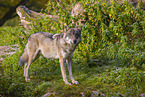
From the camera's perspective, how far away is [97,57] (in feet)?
23.0

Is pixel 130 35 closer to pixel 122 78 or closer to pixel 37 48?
pixel 122 78

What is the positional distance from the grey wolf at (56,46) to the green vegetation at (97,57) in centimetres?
58

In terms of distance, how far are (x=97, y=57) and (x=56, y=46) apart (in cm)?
248

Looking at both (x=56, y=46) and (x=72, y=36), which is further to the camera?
(x=56, y=46)

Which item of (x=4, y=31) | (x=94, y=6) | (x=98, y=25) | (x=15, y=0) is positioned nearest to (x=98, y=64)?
(x=98, y=25)

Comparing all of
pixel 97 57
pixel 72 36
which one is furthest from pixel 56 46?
pixel 97 57

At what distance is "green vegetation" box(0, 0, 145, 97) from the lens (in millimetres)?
4816

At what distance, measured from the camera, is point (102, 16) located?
24.1 ft

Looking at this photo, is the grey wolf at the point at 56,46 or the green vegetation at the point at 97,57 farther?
the green vegetation at the point at 97,57

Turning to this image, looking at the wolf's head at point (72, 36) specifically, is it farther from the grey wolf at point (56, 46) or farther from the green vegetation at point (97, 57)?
the green vegetation at point (97, 57)

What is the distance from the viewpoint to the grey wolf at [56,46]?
173 inches

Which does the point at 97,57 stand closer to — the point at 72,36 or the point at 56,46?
the point at 56,46

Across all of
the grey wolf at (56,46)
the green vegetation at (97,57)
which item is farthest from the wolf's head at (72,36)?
the green vegetation at (97,57)

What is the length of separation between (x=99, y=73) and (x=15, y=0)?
12.3 feet
